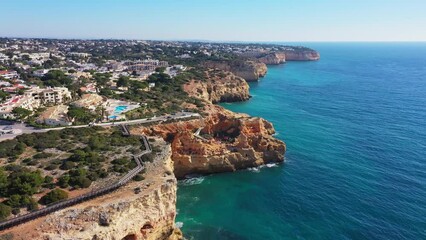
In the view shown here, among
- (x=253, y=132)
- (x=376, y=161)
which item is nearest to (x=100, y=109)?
(x=253, y=132)

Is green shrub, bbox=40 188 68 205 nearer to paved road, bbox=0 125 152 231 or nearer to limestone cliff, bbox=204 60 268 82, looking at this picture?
paved road, bbox=0 125 152 231

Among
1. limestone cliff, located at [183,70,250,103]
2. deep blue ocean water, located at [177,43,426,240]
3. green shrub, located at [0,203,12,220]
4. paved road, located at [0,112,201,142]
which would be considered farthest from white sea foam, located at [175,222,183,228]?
limestone cliff, located at [183,70,250,103]

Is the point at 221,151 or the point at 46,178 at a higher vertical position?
the point at 46,178

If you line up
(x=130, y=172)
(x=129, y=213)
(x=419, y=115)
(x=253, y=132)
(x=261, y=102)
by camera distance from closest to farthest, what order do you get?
1. (x=129, y=213)
2. (x=130, y=172)
3. (x=253, y=132)
4. (x=419, y=115)
5. (x=261, y=102)

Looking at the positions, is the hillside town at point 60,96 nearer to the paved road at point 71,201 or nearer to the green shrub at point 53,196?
the paved road at point 71,201

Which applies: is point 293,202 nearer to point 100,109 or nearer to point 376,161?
point 376,161

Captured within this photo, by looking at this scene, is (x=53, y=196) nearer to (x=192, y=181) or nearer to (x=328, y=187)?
(x=192, y=181)

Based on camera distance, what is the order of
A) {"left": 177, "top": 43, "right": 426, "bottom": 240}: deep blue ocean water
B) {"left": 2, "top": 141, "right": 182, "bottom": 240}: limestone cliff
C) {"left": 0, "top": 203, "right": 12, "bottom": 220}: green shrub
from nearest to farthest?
{"left": 2, "top": 141, "right": 182, "bottom": 240}: limestone cliff < {"left": 0, "top": 203, "right": 12, "bottom": 220}: green shrub < {"left": 177, "top": 43, "right": 426, "bottom": 240}: deep blue ocean water
